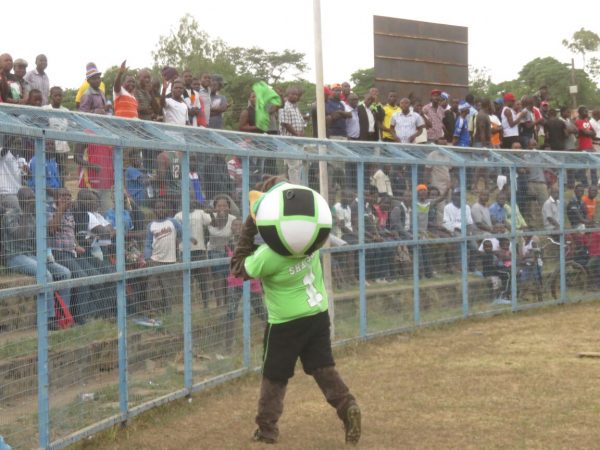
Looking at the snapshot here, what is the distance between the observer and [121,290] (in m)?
7.77

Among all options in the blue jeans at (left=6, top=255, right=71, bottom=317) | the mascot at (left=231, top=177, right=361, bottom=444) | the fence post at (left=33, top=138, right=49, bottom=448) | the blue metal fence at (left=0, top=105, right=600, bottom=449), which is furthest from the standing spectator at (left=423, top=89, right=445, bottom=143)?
the fence post at (left=33, top=138, right=49, bottom=448)

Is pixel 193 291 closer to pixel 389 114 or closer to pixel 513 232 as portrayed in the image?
pixel 513 232

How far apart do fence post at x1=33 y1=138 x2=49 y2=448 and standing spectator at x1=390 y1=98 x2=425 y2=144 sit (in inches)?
437

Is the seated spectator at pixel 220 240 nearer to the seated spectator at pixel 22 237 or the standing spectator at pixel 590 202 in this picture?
the seated spectator at pixel 22 237

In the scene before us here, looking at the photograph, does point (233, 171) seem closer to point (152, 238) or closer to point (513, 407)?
point (152, 238)

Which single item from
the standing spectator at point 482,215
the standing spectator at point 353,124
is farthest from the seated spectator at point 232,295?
the standing spectator at point 353,124

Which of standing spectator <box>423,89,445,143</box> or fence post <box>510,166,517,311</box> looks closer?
fence post <box>510,166,517,311</box>

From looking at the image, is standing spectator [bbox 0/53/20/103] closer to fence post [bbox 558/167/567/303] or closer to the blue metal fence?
the blue metal fence

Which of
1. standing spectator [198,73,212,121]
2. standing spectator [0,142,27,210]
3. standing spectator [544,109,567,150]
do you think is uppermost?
standing spectator [198,73,212,121]

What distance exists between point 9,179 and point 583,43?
203 feet

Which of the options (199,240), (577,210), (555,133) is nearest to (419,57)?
(555,133)

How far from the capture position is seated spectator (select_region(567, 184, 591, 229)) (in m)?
16.0

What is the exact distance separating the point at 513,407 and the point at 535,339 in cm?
397

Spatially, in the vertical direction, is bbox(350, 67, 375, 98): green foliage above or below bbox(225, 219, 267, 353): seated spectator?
above
